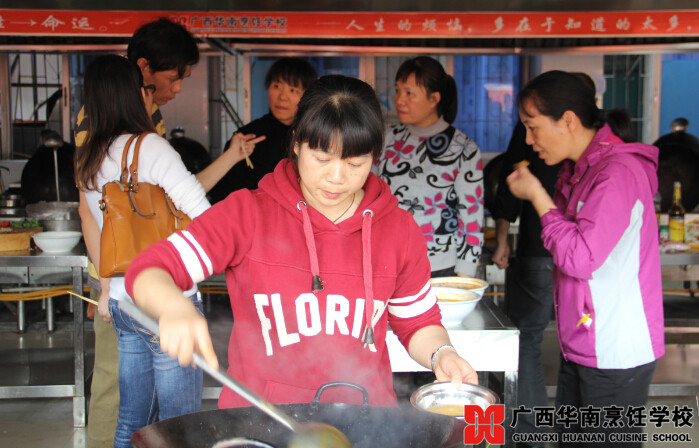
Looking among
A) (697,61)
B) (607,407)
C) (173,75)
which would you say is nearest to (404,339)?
(607,407)

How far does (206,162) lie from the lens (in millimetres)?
6195

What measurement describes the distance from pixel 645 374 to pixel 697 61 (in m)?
6.77

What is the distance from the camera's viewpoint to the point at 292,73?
3.08 meters

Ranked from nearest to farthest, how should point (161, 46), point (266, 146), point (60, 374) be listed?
point (161, 46) → point (266, 146) → point (60, 374)

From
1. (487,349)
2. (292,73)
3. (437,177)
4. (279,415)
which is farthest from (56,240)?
(279,415)

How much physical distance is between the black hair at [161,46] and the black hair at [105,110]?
1.04ft

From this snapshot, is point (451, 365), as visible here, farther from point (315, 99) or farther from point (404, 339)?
point (315, 99)

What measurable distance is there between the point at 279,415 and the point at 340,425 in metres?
0.22

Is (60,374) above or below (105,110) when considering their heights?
below

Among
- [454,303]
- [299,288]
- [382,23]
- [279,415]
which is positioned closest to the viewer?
[279,415]

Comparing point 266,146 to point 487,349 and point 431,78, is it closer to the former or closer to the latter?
point 431,78

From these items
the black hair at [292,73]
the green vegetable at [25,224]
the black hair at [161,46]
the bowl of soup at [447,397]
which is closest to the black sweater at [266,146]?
the black hair at [292,73]

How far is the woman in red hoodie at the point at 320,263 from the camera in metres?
1.37

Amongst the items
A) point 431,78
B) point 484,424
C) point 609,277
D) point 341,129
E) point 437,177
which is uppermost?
point 431,78
